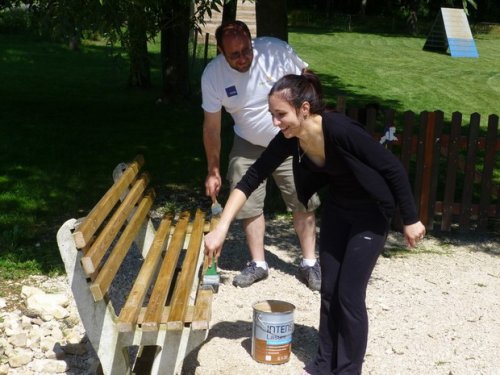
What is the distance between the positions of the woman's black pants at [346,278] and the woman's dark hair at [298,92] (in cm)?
53

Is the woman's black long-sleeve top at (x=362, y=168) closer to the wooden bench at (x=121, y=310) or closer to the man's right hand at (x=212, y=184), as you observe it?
the wooden bench at (x=121, y=310)

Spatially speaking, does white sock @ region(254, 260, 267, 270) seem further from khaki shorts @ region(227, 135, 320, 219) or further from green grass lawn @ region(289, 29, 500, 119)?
green grass lawn @ region(289, 29, 500, 119)

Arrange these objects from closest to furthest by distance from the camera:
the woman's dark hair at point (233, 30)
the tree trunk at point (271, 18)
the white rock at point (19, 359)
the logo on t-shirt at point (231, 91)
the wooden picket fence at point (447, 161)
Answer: the white rock at point (19, 359), the woman's dark hair at point (233, 30), the logo on t-shirt at point (231, 91), the wooden picket fence at point (447, 161), the tree trunk at point (271, 18)

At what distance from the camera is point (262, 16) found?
8.19m

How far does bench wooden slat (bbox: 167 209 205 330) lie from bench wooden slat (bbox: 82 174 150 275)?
0.42m

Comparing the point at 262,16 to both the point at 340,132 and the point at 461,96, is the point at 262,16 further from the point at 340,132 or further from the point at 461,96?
the point at 461,96

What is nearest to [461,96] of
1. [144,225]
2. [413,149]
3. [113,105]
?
[113,105]

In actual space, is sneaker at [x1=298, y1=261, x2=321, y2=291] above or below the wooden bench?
below

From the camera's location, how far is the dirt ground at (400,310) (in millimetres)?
4574

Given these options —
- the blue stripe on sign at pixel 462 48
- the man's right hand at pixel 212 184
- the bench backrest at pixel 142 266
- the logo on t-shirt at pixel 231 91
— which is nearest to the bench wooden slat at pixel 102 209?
the bench backrest at pixel 142 266

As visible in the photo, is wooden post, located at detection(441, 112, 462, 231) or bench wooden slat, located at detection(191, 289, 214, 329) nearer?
bench wooden slat, located at detection(191, 289, 214, 329)

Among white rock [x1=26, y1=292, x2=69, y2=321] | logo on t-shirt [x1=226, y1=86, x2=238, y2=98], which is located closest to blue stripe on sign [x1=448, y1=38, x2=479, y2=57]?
logo on t-shirt [x1=226, y1=86, x2=238, y2=98]

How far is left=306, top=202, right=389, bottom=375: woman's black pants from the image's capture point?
3908 mm

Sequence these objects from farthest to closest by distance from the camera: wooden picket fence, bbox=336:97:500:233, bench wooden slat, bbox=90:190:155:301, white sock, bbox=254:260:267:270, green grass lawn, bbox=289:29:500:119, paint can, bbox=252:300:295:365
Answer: green grass lawn, bbox=289:29:500:119 → wooden picket fence, bbox=336:97:500:233 → white sock, bbox=254:260:267:270 → paint can, bbox=252:300:295:365 → bench wooden slat, bbox=90:190:155:301
